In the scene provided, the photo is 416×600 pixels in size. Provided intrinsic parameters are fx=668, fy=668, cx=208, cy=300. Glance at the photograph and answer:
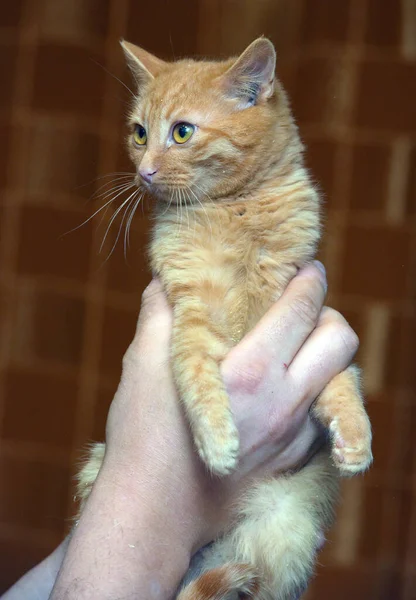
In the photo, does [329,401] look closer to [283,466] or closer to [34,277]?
[283,466]

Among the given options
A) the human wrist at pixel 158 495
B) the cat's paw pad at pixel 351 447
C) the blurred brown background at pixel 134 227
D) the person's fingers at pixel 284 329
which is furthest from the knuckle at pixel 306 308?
the blurred brown background at pixel 134 227

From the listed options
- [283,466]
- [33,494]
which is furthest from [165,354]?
[33,494]

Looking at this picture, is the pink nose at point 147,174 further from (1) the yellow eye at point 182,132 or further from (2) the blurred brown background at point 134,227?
(2) the blurred brown background at point 134,227

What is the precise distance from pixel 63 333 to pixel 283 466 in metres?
1.05

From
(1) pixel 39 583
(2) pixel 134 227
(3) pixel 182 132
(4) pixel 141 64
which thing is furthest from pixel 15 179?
(1) pixel 39 583

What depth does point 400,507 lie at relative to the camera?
1813 mm

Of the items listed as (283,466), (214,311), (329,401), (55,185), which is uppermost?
(55,185)

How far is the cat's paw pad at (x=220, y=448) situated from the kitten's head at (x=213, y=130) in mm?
446

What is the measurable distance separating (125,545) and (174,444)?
0.53 ft

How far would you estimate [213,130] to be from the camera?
3.92 ft

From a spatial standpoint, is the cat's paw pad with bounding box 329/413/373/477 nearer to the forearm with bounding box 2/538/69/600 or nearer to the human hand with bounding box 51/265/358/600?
the human hand with bounding box 51/265/358/600

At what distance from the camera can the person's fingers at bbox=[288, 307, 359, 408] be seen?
3.51 ft

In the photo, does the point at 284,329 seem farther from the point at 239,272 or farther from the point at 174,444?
the point at 174,444

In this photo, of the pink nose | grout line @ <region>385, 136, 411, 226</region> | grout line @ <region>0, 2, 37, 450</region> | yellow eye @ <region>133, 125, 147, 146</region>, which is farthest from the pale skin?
grout line @ <region>0, 2, 37, 450</region>
